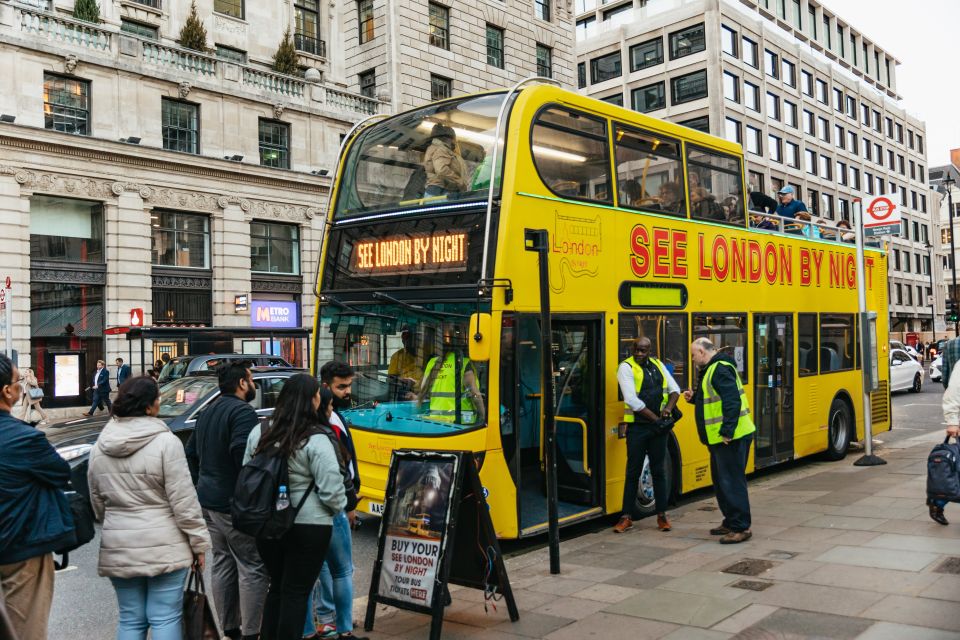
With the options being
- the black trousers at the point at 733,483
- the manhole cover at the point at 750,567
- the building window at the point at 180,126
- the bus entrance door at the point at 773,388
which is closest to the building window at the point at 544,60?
the building window at the point at 180,126

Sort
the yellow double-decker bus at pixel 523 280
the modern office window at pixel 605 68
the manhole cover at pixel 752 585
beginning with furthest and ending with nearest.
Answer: the modern office window at pixel 605 68, the yellow double-decker bus at pixel 523 280, the manhole cover at pixel 752 585

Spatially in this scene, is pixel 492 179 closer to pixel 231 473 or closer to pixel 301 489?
pixel 231 473

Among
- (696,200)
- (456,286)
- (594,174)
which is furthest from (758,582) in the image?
(696,200)

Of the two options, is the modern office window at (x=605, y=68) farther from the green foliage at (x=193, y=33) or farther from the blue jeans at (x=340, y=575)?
the blue jeans at (x=340, y=575)

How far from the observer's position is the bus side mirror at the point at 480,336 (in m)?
7.10

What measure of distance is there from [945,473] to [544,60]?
112ft

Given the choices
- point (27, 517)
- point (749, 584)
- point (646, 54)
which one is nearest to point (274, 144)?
point (749, 584)

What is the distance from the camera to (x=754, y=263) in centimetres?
1134

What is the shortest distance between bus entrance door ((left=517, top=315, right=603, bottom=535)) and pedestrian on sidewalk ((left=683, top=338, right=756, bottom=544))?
3.87 ft

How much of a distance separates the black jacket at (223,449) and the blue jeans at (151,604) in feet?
2.52

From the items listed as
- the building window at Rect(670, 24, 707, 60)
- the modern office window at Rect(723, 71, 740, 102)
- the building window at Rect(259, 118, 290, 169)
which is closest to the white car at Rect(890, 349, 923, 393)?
the building window at Rect(259, 118, 290, 169)

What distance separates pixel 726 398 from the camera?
803 cm

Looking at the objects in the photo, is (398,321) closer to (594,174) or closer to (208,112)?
(594,174)

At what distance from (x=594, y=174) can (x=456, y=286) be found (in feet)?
7.08
